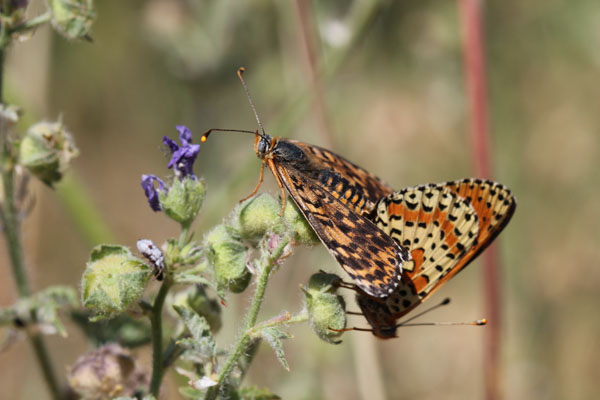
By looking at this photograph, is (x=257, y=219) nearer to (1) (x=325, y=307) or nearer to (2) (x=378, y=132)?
(1) (x=325, y=307)

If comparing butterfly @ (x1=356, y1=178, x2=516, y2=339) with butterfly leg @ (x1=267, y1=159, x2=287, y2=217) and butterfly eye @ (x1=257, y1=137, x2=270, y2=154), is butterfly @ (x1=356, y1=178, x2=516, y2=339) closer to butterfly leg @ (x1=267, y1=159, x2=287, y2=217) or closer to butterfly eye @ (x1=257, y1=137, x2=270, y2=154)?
butterfly leg @ (x1=267, y1=159, x2=287, y2=217)

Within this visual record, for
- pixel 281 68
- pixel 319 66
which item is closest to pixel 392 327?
pixel 319 66

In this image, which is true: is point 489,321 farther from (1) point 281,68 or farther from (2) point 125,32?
(2) point 125,32

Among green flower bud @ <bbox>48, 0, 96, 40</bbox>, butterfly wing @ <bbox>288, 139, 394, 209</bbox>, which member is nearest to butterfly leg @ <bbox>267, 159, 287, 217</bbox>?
butterfly wing @ <bbox>288, 139, 394, 209</bbox>

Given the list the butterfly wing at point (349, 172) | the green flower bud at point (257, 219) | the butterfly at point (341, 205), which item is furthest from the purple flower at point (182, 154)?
the butterfly wing at point (349, 172)

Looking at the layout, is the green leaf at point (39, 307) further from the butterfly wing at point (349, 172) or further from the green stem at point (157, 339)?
the butterfly wing at point (349, 172)

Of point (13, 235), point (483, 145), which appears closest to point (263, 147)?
point (13, 235)
